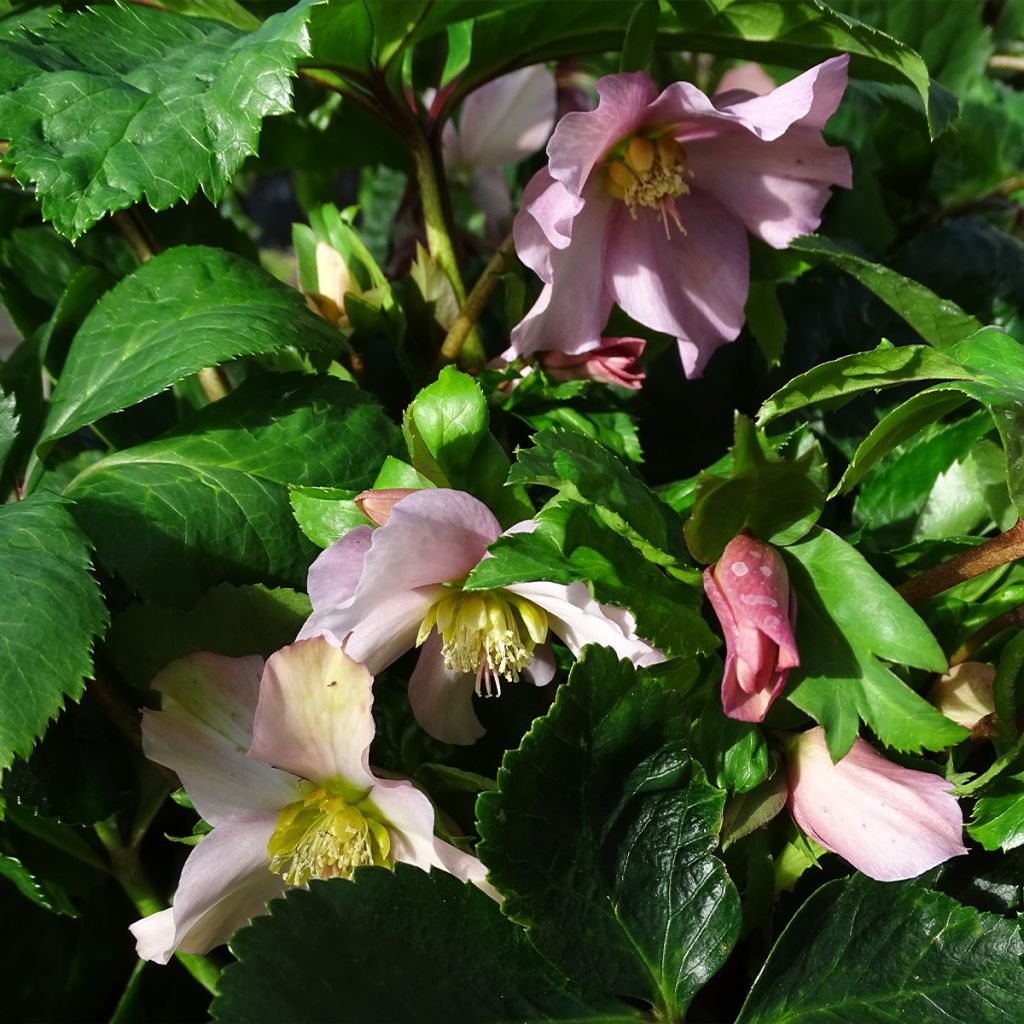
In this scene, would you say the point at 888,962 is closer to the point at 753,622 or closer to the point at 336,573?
the point at 753,622

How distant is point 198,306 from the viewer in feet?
1.97

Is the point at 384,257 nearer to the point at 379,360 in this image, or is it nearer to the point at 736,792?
the point at 379,360

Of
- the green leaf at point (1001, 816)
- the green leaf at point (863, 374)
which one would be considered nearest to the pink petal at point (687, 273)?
the green leaf at point (863, 374)

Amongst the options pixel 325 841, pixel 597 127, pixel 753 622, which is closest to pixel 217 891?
pixel 325 841

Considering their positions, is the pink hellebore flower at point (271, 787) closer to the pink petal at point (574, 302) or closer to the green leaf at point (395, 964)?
the green leaf at point (395, 964)

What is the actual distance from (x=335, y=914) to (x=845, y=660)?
23 cm

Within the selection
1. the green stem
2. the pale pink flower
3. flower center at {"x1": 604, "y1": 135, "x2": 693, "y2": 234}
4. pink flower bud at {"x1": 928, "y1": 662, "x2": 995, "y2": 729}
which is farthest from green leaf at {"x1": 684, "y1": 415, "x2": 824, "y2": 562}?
the pale pink flower

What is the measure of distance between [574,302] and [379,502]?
0.62ft

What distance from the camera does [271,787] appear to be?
0.54 metres

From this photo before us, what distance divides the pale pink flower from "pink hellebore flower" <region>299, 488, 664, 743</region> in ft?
1.66

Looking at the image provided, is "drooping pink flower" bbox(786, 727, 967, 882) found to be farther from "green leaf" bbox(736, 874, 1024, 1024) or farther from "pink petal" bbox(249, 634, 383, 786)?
"pink petal" bbox(249, 634, 383, 786)

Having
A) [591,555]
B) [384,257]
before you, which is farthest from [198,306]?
[384,257]

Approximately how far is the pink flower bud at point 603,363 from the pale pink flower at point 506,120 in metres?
0.35

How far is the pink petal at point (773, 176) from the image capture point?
611mm
